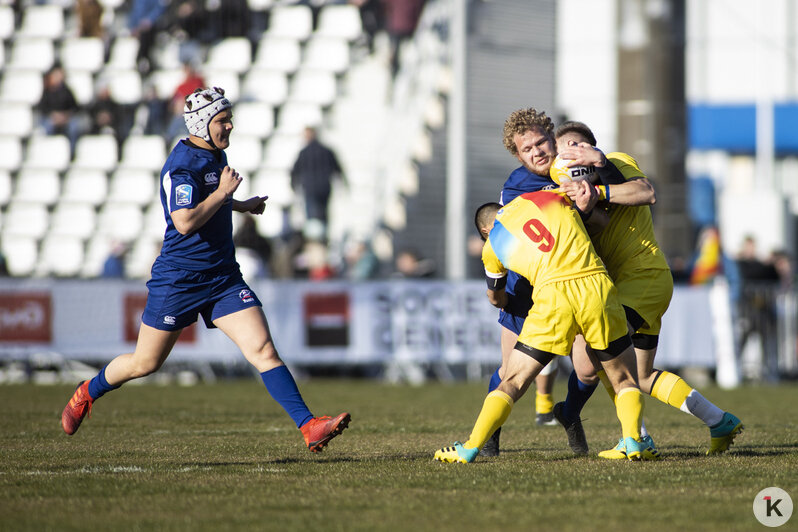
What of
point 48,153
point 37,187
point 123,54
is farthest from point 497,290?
point 123,54

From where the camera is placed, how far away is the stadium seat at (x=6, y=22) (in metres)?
20.7

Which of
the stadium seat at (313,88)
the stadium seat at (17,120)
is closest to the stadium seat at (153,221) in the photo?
the stadium seat at (17,120)

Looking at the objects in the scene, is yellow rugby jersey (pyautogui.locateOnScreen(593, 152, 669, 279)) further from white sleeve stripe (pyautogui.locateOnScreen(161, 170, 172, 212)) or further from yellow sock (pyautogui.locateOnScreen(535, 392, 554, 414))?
white sleeve stripe (pyautogui.locateOnScreen(161, 170, 172, 212))

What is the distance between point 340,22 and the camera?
19.9 m

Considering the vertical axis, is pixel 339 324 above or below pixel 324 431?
below

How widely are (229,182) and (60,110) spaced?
1423 cm

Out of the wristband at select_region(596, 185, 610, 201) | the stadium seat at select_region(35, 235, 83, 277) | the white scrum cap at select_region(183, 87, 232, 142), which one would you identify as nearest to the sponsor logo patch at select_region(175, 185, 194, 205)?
the white scrum cap at select_region(183, 87, 232, 142)

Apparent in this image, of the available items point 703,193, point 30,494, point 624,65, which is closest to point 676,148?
point 624,65

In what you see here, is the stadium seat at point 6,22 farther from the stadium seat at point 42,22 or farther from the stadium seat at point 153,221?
the stadium seat at point 153,221

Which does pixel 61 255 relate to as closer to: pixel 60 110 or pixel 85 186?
pixel 85 186

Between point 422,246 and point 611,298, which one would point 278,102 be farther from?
point 611,298

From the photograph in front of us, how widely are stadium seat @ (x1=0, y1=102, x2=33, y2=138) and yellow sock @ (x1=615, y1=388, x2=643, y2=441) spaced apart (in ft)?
51.7

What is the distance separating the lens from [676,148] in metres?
24.4

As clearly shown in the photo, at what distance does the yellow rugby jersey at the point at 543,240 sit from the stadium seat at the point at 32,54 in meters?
16.0
